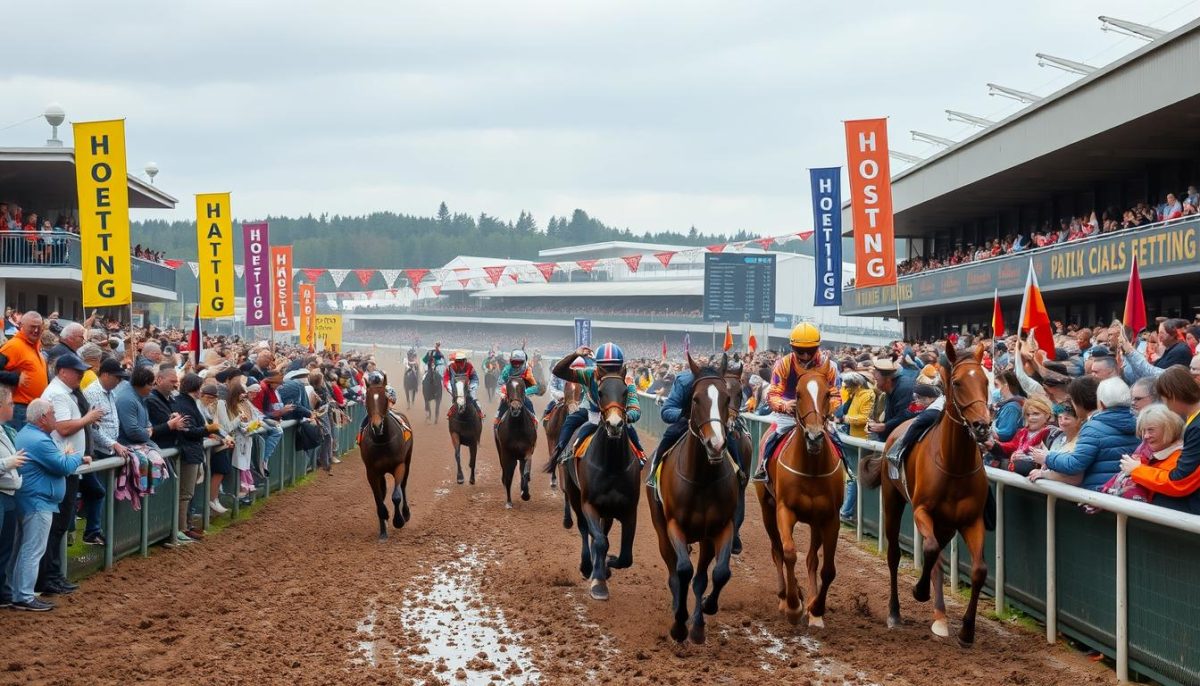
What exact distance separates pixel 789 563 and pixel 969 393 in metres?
1.70

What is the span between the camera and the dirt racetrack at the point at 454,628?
21.7 ft

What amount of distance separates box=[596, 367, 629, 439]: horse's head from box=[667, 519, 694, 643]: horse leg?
808 mm

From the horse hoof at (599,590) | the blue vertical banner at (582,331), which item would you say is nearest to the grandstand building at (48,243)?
the blue vertical banner at (582,331)

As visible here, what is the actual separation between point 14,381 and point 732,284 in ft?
111

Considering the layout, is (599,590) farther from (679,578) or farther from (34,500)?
(34,500)

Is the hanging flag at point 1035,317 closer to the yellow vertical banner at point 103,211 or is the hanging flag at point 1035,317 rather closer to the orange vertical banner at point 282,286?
the yellow vertical banner at point 103,211

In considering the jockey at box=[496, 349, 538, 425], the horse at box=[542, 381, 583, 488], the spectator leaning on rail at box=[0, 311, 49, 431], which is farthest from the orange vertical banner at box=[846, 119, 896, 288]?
the spectator leaning on rail at box=[0, 311, 49, 431]

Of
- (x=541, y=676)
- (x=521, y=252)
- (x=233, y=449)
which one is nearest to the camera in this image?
(x=541, y=676)

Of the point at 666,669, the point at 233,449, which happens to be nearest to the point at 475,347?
the point at 233,449

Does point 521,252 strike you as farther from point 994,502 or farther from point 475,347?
point 994,502

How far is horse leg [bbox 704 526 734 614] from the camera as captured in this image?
298 inches

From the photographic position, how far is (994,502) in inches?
323

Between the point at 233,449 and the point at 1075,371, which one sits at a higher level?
the point at 1075,371

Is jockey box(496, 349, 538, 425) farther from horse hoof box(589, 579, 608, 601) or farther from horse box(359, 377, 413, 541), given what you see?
horse hoof box(589, 579, 608, 601)
